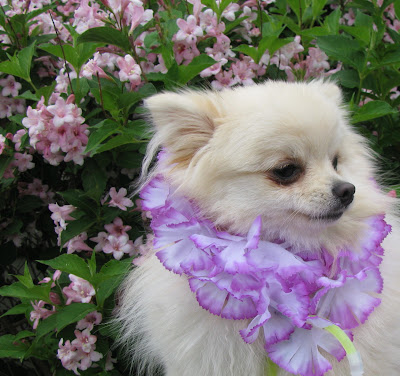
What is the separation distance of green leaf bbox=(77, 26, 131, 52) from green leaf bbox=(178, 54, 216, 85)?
0.21 meters

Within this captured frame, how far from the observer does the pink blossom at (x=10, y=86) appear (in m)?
1.89

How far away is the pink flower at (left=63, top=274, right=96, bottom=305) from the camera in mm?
1558

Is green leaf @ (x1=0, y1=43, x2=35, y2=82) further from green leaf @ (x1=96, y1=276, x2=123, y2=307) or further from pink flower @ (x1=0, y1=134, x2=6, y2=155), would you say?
green leaf @ (x1=96, y1=276, x2=123, y2=307)

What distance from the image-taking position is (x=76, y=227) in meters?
1.66

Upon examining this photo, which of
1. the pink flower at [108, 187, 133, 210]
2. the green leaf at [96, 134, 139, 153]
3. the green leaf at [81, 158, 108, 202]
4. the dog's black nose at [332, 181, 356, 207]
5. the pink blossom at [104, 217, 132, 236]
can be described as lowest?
the pink blossom at [104, 217, 132, 236]

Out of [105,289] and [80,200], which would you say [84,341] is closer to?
[105,289]

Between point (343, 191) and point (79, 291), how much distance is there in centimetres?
97

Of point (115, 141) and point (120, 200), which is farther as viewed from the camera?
point (120, 200)

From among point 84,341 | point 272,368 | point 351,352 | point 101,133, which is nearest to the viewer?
point 351,352

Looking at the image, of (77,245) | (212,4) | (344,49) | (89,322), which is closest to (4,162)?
(77,245)

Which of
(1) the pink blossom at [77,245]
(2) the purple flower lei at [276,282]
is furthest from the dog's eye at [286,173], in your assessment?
(1) the pink blossom at [77,245]

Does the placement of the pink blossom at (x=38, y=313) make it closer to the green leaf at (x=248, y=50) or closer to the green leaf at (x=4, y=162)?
the green leaf at (x=4, y=162)

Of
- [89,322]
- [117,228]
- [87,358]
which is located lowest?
[87,358]

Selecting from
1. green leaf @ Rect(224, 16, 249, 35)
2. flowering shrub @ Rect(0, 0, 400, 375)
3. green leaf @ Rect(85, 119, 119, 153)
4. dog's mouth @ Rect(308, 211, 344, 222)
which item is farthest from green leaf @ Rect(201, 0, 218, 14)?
dog's mouth @ Rect(308, 211, 344, 222)
